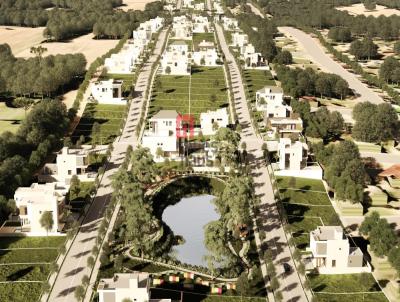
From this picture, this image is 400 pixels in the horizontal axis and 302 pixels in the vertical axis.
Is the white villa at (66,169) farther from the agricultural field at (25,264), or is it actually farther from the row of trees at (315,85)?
the row of trees at (315,85)

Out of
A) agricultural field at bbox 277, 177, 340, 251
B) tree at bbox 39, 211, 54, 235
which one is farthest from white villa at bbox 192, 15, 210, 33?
tree at bbox 39, 211, 54, 235

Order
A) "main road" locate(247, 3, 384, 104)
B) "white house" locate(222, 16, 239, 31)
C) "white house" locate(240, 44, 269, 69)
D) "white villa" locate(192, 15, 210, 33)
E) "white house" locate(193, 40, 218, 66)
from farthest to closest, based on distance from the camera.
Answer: "white house" locate(222, 16, 239, 31), "white villa" locate(192, 15, 210, 33), "white house" locate(240, 44, 269, 69), "white house" locate(193, 40, 218, 66), "main road" locate(247, 3, 384, 104)

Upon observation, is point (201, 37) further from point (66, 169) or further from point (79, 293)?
point (79, 293)

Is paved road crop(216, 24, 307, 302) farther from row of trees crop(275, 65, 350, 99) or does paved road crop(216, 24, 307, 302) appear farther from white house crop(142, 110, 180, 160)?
white house crop(142, 110, 180, 160)

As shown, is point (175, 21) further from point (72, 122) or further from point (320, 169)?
point (320, 169)

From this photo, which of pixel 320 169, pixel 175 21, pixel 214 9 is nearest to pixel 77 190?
pixel 320 169

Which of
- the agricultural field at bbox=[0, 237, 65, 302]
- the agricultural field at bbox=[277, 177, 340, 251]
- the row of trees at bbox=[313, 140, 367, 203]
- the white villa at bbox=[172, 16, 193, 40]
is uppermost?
the white villa at bbox=[172, 16, 193, 40]

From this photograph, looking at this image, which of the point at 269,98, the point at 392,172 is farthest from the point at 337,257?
the point at 269,98
